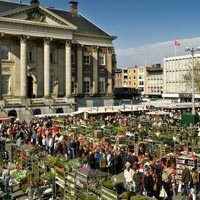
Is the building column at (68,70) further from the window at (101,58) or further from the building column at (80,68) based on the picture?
the window at (101,58)

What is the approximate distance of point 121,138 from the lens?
31.4m

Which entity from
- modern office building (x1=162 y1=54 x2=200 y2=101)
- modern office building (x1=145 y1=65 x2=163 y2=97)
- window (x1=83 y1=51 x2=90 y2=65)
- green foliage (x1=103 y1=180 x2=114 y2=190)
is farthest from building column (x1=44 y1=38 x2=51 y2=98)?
modern office building (x1=145 y1=65 x2=163 y2=97)

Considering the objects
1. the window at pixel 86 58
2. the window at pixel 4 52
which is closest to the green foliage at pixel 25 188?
the window at pixel 4 52

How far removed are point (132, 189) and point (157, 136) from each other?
463 inches

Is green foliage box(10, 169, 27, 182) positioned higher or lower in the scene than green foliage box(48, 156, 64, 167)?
lower

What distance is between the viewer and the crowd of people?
63.9ft

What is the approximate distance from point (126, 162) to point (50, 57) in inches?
1686

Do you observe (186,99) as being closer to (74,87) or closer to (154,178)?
(74,87)

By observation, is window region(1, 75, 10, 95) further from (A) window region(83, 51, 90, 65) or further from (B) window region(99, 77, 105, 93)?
(B) window region(99, 77, 105, 93)

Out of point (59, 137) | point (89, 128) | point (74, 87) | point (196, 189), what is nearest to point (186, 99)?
point (74, 87)

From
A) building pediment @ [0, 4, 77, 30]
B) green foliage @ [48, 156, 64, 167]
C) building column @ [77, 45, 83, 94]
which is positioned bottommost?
green foliage @ [48, 156, 64, 167]

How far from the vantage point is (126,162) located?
2331cm

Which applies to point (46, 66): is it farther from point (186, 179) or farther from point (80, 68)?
point (186, 179)

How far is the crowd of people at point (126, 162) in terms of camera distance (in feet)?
63.9
